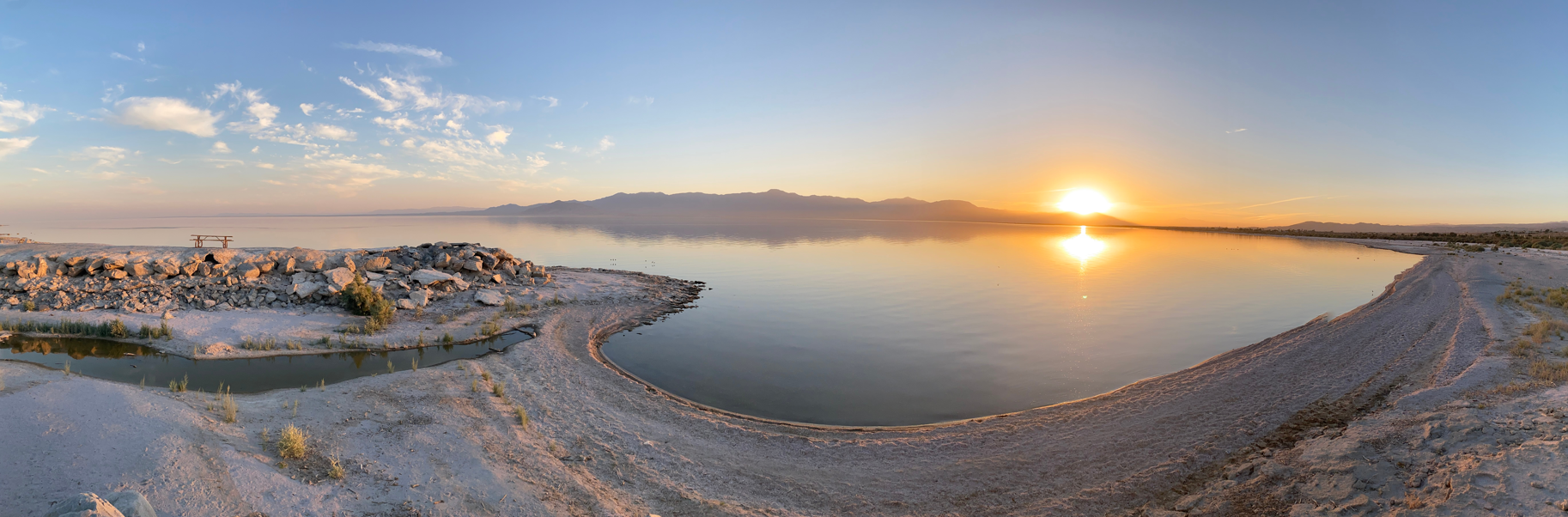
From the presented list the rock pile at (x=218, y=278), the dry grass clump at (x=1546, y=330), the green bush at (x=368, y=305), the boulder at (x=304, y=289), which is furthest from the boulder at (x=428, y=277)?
the dry grass clump at (x=1546, y=330)

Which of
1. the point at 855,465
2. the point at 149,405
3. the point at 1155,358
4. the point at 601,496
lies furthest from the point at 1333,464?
the point at 149,405

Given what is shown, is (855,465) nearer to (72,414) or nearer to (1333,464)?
(1333,464)

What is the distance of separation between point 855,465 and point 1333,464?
6.30 metres

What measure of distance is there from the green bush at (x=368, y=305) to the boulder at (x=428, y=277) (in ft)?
5.66

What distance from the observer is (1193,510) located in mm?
6746

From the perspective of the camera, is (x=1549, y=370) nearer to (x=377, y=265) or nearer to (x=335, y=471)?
(x=335, y=471)

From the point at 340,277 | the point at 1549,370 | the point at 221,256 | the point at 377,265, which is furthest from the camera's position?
the point at 377,265

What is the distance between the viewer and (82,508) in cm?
377

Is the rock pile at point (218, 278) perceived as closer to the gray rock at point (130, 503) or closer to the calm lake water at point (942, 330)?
the calm lake water at point (942, 330)

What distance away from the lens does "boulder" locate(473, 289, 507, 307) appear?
19.7 m

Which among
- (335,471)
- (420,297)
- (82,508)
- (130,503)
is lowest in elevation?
(335,471)

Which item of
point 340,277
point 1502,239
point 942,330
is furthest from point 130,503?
point 1502,239

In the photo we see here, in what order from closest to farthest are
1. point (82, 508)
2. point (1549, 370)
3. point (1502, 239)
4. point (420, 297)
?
point (82, 508) → point (1549, 370) → point (420, 297) → point (1502, 239)

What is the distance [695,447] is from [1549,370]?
49.4 feet
